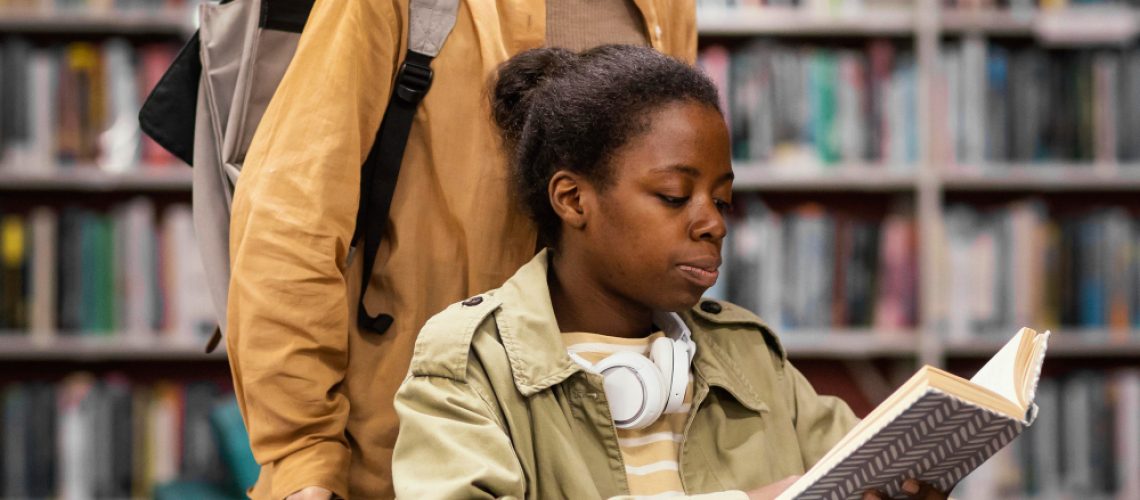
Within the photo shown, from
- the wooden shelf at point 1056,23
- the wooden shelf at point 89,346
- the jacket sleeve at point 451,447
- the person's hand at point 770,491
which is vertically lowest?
the wooden shelf at point 89,346

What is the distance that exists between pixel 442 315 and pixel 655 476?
0.82 feet

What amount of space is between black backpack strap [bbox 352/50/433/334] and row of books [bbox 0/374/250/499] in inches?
64.1

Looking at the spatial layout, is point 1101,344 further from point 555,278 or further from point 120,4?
point 120,4

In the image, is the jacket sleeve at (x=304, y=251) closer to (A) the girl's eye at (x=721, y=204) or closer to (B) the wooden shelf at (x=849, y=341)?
(A) the girl's eye at (x=721, y=204)

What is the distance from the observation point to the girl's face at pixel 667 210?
113 centimetres

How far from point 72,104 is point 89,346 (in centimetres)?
57

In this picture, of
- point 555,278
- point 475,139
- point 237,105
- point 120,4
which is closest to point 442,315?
point 555,278

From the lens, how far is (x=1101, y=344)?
288cm

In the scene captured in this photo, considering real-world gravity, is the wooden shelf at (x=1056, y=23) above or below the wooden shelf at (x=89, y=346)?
above

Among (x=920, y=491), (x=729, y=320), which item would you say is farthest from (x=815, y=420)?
(x=920, y=491)

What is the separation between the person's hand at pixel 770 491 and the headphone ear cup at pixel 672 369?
115 mm

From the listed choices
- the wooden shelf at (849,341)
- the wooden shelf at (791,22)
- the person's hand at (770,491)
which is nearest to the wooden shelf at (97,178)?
the wooden shelf at (791,22)

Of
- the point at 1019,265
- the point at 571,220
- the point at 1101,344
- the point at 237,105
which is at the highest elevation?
the point at 237,105

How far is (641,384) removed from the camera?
112cm
